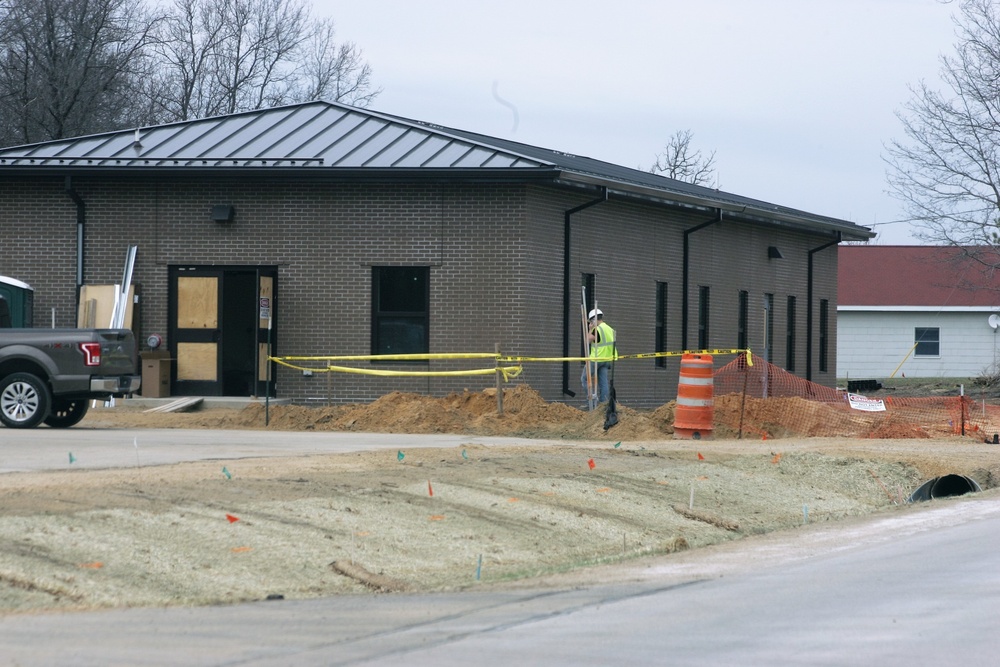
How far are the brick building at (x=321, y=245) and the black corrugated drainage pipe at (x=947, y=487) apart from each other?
383 inches

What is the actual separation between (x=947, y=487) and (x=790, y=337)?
62.5 ft

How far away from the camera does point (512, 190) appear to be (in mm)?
24375

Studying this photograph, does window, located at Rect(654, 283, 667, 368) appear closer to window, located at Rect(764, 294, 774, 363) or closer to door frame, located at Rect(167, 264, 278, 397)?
window, located at Rect(764, 294, 774, 363)

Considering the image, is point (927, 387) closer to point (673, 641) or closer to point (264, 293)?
point (264, 293)

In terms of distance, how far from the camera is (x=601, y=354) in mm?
22453

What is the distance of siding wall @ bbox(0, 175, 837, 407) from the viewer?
80.1 feet

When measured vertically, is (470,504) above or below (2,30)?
below

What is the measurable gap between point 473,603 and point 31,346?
522 inches

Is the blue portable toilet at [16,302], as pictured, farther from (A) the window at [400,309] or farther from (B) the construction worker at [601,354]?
(B) the construction worker at [601,354]

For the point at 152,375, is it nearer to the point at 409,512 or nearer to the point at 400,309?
the point at 400,309

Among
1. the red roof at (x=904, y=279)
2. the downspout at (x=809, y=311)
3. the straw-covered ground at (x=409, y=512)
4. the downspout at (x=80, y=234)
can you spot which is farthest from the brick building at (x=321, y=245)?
the red roof at (x=904, y=279)

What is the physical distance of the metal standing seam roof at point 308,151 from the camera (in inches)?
955

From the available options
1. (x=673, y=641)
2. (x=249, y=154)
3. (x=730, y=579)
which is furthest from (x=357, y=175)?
(x=673, y=641)

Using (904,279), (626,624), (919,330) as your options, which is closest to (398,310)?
(626,624)
